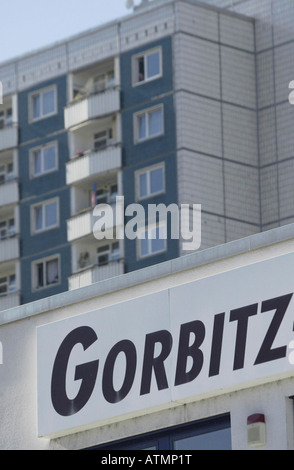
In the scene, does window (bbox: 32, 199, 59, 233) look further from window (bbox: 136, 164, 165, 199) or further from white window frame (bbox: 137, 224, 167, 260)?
white window frame (bbox: 137, 224, 167, 260)

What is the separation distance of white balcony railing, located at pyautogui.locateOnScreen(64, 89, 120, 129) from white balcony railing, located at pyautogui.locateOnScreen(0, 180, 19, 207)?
3.31 metres

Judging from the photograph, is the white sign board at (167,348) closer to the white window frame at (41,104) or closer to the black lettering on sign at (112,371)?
the black lettering on sign at (112,371)

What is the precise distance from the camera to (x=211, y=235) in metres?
60.2

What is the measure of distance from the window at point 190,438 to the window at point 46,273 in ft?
144

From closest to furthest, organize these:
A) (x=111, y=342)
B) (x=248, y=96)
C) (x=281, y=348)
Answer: (x=281, y=348) → (x=111, y=342) → (x=248, y=96)

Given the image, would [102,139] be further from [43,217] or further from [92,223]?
[92,223]

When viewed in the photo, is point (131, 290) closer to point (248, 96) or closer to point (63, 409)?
point (63, 409)

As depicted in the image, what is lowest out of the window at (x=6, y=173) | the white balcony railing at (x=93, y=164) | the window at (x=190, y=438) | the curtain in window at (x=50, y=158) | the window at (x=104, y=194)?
the window at (x=190, y=438)

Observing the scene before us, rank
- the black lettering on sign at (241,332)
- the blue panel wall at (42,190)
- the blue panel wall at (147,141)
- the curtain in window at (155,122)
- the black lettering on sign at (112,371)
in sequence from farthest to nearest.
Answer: the blue panel wall at (42,190), the curtain in window at (155,122), the blue panel wall at (147,141), the black lettering on sign at (112,371), the black lettering on sign at (241,332)

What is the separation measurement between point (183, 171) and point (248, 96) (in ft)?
16.6

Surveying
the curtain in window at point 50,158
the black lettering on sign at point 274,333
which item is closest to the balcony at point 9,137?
the curtain in window at point 50,158

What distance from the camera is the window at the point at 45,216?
218 ft

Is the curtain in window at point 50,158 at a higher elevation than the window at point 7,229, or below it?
higher
